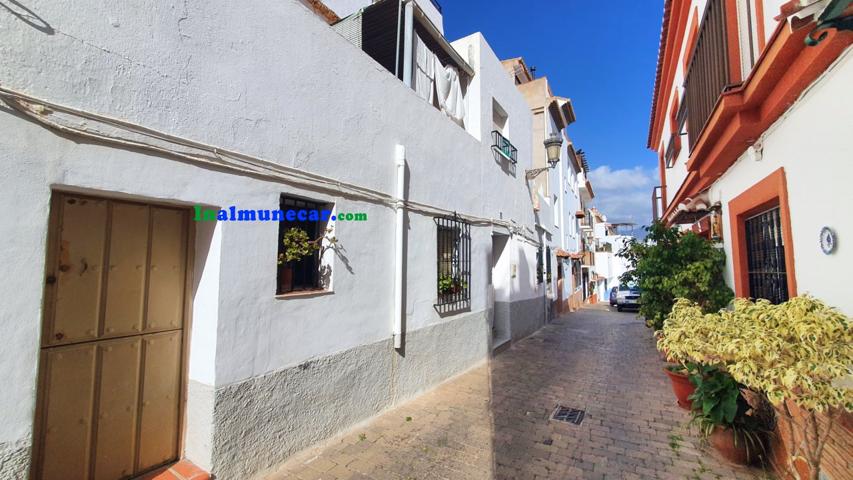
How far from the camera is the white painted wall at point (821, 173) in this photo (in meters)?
2.44

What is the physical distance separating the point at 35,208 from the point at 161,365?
1.48 m

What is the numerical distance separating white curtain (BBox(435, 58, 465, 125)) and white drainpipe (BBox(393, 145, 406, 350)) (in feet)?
7.74

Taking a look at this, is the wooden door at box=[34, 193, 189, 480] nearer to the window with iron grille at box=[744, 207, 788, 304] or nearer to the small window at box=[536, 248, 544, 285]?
the window with iron grille at box=[744, 207, 788, 304]

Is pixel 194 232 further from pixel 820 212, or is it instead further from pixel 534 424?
pixel 820 212

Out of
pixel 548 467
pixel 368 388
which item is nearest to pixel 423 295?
pixel 368 388

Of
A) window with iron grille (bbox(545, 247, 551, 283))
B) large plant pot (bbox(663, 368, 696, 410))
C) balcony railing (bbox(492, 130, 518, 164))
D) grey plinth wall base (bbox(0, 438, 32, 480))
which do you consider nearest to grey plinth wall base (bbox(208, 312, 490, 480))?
grey plinth wall base (bbox(0, 438, 32, 480))

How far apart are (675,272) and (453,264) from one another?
353 centimetres

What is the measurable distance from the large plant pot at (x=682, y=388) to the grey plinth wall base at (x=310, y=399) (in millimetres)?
3259

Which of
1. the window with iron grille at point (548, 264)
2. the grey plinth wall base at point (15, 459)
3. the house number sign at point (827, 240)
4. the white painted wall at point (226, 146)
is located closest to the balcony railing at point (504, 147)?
the white painted wall at point (226, 146)

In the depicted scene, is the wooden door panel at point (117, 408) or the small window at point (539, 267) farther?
the small window at point (539, 267)

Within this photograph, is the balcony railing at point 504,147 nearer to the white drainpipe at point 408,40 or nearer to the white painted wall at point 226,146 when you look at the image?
the white drainpipe at point 408,40

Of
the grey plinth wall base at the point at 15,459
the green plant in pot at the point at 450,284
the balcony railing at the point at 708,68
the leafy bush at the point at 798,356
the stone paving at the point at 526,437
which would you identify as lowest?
the stone paving at the point at 526,437

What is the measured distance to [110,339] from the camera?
2.71 meters

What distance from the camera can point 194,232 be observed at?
319 cm
